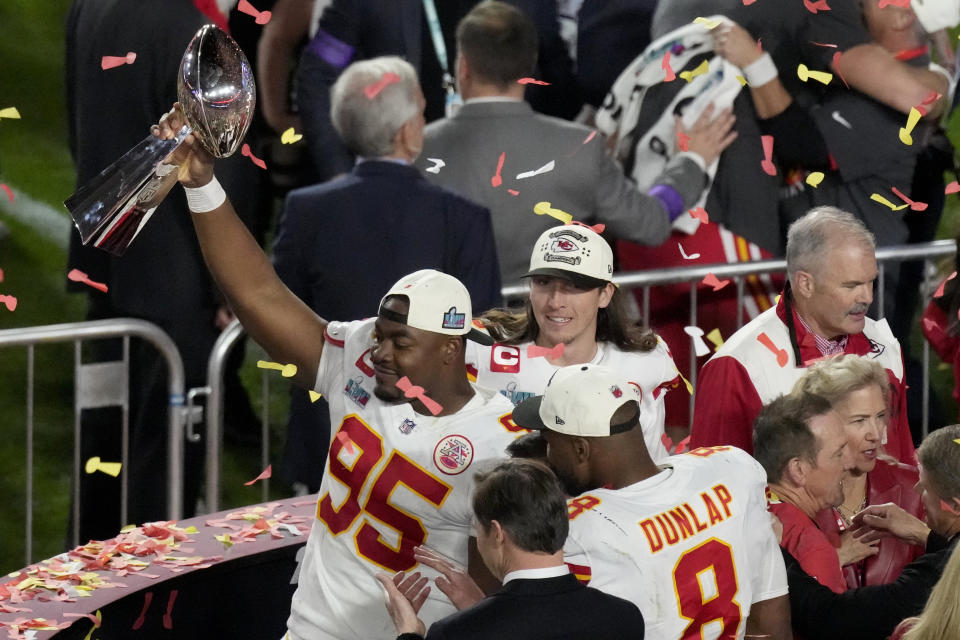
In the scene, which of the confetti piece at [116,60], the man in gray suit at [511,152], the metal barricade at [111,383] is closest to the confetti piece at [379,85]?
the man in gray suit at [511,152]

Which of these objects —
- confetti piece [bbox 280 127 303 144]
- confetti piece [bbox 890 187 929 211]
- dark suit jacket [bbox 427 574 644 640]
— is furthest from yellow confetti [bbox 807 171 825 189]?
dark suit jacket [bbox 427 574 644 640]

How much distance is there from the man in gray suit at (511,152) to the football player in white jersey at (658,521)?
2.87 metres

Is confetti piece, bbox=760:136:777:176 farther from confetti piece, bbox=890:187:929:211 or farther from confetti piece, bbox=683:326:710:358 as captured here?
confetti piece, bbox=683:326:710:358

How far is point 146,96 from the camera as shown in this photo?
6609 millimetres

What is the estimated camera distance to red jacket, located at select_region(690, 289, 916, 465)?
4789mm

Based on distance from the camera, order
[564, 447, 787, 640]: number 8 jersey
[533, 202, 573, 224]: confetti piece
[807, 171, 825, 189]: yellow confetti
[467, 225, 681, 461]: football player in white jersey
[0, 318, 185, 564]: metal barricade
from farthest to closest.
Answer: [807, 171, 825, 189]: yellow confetti → [533, 202, 573, 224]: confetti piece → [0, 318, 185, 564]: metal barricade → [467, 225, 681, 461]: football player in white jersey → [564, 447, 787, 640]: number 8 jersey

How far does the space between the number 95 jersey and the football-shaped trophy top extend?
0.71 m

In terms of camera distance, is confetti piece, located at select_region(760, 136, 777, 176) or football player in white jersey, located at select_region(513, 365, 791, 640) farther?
confetti piece, located at select_region(760, 136, 777, 176)

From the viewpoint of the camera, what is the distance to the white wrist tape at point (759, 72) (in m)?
7.52

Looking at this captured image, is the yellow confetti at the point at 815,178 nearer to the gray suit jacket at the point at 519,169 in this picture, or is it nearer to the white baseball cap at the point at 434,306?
the gray suit jacket at the point at 519,169

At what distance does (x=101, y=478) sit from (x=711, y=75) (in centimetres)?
339

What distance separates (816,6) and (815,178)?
0.84 meters

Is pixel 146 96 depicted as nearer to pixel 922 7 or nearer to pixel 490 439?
pixel 490 439

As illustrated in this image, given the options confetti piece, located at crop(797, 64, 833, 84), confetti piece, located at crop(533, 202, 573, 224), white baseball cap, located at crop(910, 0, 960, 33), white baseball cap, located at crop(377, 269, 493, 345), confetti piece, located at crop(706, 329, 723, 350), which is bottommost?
confetti piece, located at crop(706, 329, 723, 350)
